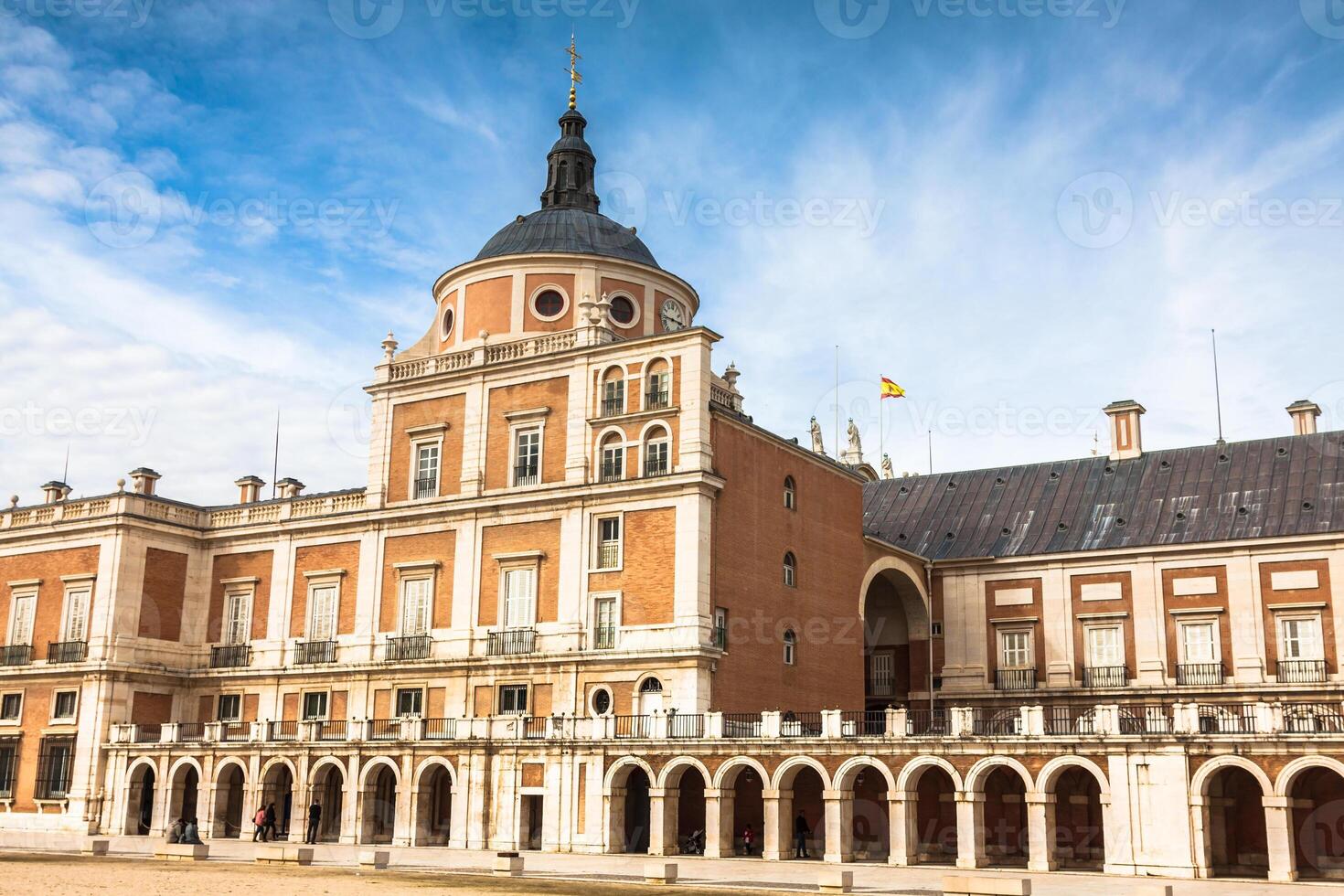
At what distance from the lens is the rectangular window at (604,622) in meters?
44.6

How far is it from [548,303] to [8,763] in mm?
26414

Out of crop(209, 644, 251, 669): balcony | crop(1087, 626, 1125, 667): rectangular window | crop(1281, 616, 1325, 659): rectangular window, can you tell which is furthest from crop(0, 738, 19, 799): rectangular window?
crop(1281, 616, 1325, 659): rectangular window

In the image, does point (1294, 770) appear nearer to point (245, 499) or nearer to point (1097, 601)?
point (1097, 601)

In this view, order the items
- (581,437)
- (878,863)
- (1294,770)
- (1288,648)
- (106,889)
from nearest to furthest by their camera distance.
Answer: (106,889), (1294,770), (878,863), (581,437), (1288,648)

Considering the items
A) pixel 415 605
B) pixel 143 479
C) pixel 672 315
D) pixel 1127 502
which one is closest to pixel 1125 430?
pixel 1127 502

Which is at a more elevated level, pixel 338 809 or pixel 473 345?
pixel 473 345

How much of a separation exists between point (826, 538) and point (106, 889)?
30.4 metres

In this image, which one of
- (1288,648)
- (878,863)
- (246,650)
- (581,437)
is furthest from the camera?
(246,650)

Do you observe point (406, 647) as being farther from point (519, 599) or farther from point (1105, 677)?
point (1105, 677)

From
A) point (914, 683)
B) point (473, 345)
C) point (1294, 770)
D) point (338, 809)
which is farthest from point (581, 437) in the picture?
point (1294, 770)

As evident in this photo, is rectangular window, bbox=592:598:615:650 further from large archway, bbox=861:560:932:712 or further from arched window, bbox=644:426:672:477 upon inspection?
large archway, bbox=861:560:932:712

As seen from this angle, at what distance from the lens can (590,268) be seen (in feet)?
170

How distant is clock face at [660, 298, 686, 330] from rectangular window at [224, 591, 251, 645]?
61.5 ft

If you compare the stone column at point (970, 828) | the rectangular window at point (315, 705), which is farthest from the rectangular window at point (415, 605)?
the stone column at point (970, 828)
